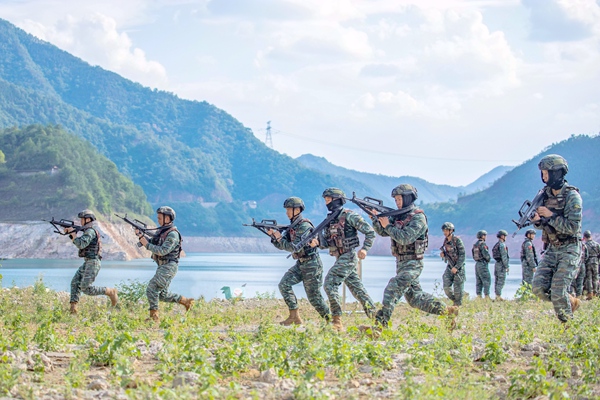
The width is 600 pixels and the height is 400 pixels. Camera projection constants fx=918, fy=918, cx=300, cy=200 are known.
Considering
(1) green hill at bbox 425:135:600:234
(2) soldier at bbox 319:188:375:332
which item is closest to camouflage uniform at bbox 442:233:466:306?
(2) soldier at bbox 319:188:375:332

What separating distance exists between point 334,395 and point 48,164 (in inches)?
4605

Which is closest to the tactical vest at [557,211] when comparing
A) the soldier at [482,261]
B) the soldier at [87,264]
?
the soldier at [87,264]

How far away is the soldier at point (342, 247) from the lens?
12.2 meters

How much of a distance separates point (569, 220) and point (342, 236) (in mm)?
3184

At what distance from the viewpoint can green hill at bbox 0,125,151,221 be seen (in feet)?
361

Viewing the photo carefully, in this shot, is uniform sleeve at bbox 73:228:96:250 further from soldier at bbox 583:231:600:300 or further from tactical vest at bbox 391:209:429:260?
soldier at bbox 583:231:600:300

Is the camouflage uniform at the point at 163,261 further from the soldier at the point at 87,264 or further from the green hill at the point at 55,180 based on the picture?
the green hill at the point at 55,180

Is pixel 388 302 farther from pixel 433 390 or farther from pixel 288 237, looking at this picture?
pixel 433 390

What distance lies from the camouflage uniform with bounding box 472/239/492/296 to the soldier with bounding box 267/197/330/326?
324 inches

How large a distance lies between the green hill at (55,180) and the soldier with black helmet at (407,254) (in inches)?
3936

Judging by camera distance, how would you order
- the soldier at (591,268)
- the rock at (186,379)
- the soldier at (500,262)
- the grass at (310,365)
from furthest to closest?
the soldier at (500,262)
the soldier at (591,268)
the rock at (186,379)
the grass at (310,365)

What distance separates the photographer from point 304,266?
13242mm

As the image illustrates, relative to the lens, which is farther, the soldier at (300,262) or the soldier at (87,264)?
the soldier at (87,264)

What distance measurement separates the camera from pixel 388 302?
11.3 metres
